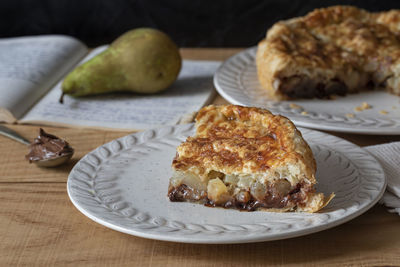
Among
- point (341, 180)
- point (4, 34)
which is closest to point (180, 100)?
point (341, 180)

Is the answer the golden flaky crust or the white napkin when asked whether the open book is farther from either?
the white napkin

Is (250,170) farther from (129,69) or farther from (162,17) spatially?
(162,17)

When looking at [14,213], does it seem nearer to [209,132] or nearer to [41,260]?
[41,260]

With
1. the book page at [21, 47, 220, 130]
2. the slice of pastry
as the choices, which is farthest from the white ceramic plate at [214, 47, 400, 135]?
the slice of pastry

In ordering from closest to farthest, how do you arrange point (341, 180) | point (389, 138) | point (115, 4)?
point (341, 180) < point (389, 138) < point (115, 4)

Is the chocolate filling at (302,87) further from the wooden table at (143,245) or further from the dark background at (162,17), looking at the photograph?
the dark background at (162,17)

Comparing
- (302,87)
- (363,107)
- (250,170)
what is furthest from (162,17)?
(250,170)
